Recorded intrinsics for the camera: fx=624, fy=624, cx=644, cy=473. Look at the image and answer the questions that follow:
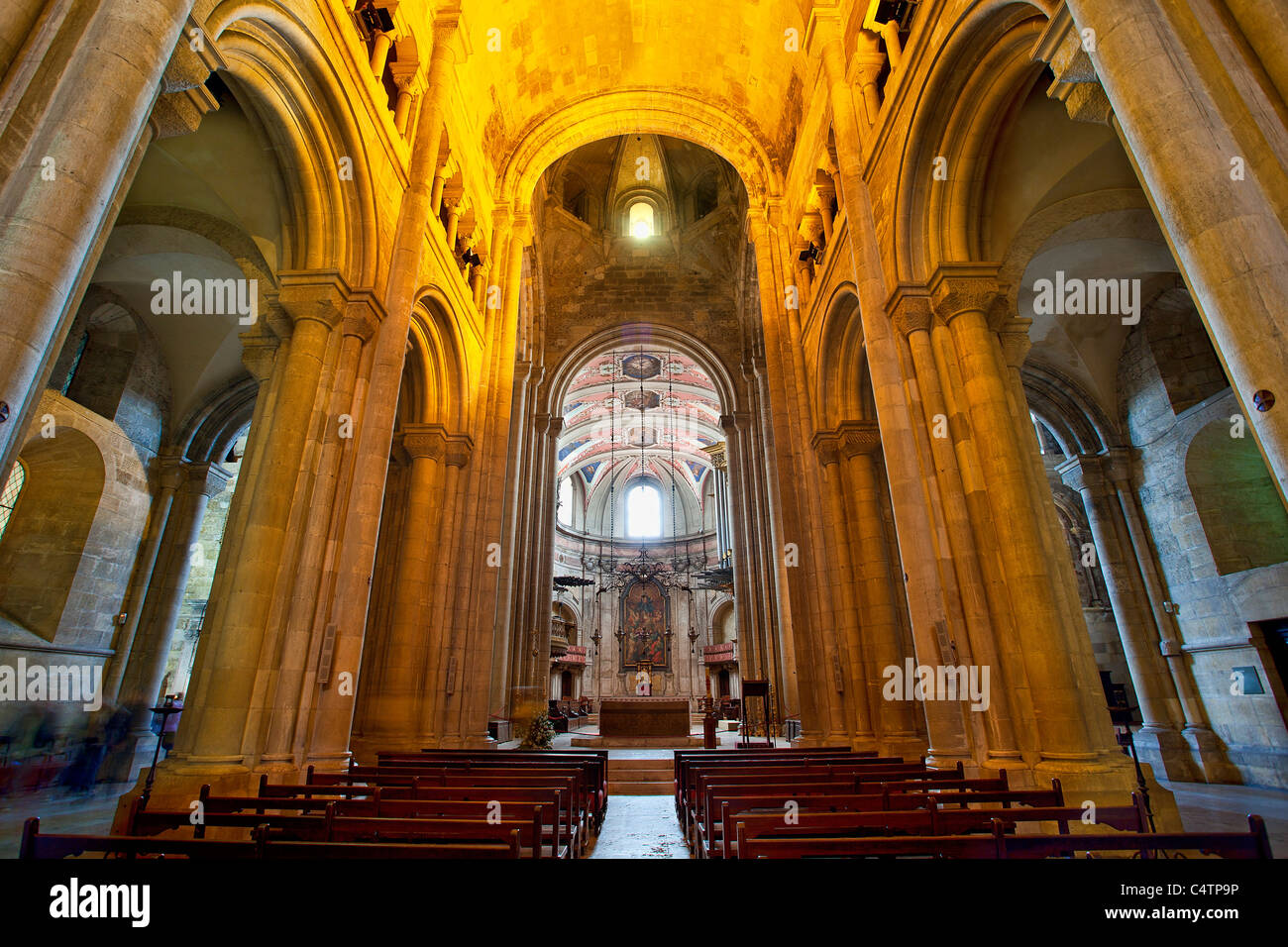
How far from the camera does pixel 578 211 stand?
20.7 metres

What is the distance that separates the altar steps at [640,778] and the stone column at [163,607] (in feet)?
29.2

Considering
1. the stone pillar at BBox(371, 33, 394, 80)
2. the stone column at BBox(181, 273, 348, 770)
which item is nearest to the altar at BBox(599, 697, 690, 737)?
the stone column at BBox(181, 273, 348, 770)

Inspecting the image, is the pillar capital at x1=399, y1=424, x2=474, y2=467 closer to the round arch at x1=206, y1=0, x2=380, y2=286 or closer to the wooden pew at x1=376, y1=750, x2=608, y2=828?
the round arch at x1=206, y1=0, x2=380, y2=286

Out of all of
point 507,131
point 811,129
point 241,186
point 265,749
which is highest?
point 507,131

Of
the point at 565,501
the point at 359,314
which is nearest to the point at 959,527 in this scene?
the point at 359,314

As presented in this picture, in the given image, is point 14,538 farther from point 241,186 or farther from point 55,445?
point 241,186

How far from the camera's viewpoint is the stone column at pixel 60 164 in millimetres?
3184

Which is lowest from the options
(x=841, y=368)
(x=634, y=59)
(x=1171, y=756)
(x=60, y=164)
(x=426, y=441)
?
(x=1171, y=756)

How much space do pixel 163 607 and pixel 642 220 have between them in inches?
654

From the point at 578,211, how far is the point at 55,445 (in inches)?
594

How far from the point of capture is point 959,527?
6.61 meters

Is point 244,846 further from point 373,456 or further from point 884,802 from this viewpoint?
point 373,456

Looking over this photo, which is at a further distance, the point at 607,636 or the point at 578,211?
the point at 607,636

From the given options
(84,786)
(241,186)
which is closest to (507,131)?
(241,186)
